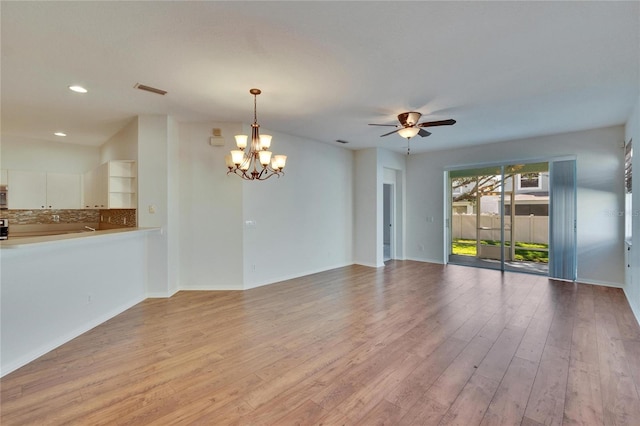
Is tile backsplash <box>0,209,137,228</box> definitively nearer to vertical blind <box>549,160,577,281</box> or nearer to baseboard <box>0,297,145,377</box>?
baseboard <box>0,297,145,377</box>

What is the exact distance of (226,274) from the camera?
489 centimetres

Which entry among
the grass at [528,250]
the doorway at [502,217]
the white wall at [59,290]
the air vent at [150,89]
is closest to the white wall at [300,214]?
the air vent at [150,89]

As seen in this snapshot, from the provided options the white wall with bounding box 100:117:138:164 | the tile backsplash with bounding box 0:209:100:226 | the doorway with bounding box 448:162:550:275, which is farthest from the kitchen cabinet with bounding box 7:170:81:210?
the doorway with bounding box 448:162:550:275

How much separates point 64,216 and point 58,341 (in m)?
4.58

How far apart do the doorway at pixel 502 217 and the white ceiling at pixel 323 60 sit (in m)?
1.87

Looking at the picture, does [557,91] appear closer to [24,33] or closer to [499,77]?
[499,77]

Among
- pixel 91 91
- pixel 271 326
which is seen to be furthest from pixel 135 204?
pixel 271 326

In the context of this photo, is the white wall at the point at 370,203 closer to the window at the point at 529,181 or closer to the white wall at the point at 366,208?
the white wall at the point at 366,208

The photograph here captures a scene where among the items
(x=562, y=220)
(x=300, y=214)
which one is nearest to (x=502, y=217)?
(x=562, y=220)

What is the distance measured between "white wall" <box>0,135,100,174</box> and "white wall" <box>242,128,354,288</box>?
415 centimetres

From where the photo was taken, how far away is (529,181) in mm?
6184

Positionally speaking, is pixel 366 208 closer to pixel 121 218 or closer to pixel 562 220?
pixel 562 220

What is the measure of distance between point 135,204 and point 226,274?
6.00ft

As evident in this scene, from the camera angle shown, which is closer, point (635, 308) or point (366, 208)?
point (635, 308)
